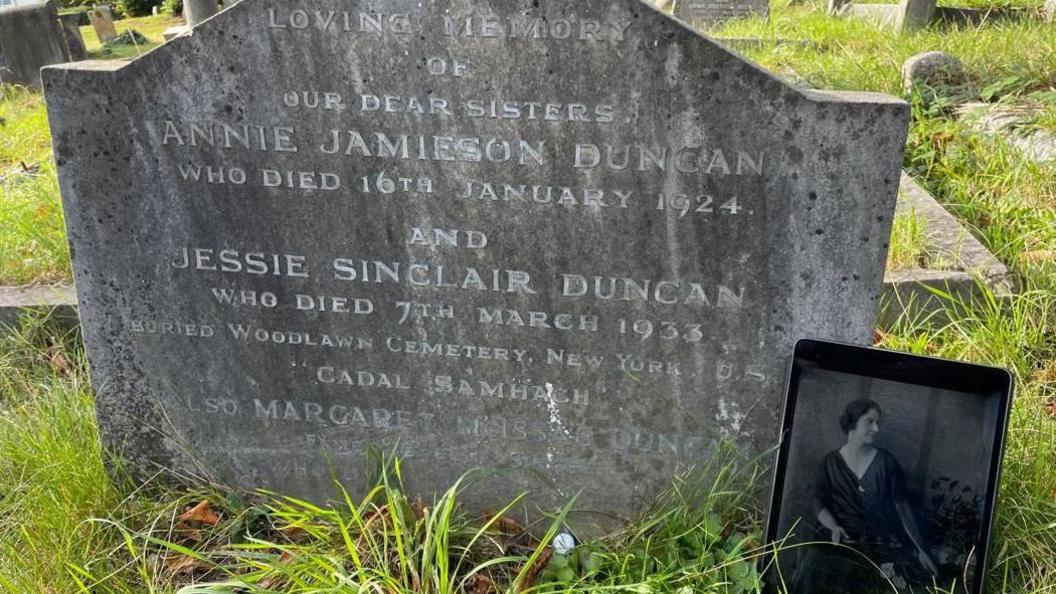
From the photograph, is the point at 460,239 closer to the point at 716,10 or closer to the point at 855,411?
the point at 855,411

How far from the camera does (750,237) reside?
204cm

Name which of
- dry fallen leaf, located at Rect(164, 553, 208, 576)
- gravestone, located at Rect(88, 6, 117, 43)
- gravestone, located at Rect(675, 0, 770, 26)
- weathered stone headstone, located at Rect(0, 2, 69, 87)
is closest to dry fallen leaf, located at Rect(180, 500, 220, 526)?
dry fallen leaf, located at Rect(164, 553, 208, 576)

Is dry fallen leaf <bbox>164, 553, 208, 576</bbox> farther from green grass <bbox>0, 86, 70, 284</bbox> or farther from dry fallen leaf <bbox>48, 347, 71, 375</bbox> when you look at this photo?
green grass <bbox>0, 86, 70, 284</bbox>

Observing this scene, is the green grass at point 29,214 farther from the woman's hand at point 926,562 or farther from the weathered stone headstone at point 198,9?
the woman's hand at point 926,562

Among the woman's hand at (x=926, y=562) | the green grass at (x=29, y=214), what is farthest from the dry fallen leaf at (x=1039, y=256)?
the green grass at (x=29, y=214)

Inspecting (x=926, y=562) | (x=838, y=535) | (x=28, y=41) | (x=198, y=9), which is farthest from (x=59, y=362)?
(x=28, y=41)

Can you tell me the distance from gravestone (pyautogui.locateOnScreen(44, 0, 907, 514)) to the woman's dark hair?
0.16 metres

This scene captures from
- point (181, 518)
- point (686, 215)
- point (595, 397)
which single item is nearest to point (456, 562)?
point (595, 397)

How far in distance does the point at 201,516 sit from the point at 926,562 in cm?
183

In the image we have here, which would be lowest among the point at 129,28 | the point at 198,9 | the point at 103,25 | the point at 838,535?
the point at 838,535

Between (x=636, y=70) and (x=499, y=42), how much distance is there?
30 centimetres

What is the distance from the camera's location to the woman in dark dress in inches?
81.7

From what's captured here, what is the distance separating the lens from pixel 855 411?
6.90ft

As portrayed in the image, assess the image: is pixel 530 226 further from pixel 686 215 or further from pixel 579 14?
pixel 579 14
